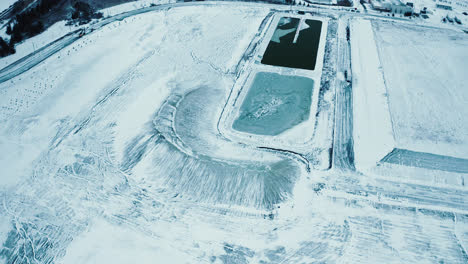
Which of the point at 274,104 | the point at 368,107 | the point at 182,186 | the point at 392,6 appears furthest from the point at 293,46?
the point at 182,186

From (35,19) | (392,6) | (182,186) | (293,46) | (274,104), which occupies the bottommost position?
(182,186)

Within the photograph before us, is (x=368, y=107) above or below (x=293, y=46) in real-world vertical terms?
below

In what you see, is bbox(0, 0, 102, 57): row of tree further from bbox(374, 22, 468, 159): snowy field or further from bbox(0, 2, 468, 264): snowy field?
bbox(374, 22, 468, 159): snowy field

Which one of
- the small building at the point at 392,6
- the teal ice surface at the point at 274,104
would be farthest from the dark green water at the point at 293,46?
the small building at the point at 392,6

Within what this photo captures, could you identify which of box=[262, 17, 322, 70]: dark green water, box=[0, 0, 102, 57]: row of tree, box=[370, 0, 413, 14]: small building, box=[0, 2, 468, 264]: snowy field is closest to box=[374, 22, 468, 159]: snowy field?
box=[0, 2, 468, 264]: snowy field

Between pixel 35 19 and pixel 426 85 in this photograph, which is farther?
pixel 35 19

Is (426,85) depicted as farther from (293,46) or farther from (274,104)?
(274,104)
